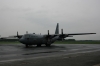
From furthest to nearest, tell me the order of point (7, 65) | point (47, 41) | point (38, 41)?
point (47, 41) < point (38, 41) < point (7, 65)

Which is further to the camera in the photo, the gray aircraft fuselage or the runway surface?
the gray aircraft fuselage

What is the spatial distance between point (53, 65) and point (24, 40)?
84.2 feet

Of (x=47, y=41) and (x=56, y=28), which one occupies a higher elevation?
(x=56, y=28)

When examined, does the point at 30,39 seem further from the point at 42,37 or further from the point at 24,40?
the point at 42,37

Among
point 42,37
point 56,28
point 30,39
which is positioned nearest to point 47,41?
point 42,37

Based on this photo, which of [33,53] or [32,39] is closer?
[33,53]

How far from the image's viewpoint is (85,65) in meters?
10.3

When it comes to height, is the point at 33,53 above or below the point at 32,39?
below

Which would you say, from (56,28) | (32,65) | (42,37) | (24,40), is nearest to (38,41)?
(42,37)

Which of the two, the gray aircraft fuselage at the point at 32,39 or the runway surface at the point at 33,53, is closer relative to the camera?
the runway surface at the point at 33,53

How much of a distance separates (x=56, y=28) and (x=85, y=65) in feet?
146

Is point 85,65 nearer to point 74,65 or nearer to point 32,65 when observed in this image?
point 74,65

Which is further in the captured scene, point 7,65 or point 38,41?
point 38,41

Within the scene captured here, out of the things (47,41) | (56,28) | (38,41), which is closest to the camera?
(38,41)
